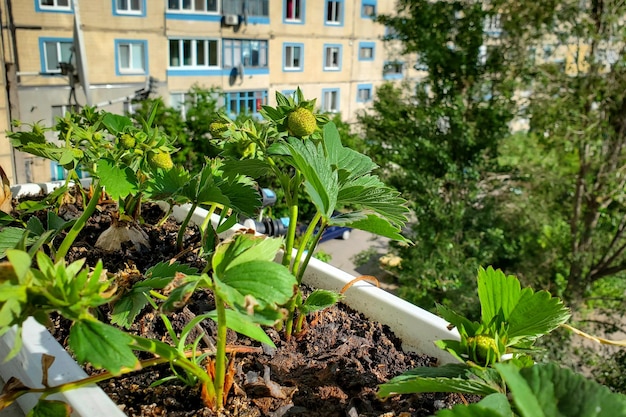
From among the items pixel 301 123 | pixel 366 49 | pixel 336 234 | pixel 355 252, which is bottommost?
pixel 355 252

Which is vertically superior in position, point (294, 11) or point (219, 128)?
point (294, 11)

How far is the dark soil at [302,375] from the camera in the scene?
386 millimetres

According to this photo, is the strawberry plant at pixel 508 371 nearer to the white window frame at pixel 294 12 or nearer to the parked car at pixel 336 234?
the parked car at pixel 336 234

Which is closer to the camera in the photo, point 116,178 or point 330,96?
point 116,178

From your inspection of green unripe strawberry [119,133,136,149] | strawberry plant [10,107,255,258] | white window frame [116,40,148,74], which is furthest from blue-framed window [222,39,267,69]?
green unripe strawberry [119,133,136,149]

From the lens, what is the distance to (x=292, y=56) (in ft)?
19.0

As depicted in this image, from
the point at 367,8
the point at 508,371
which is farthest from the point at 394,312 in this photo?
the point at 367,8

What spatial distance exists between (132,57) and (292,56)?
1.81 metres

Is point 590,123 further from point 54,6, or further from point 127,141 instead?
point 54,6

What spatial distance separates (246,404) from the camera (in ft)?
1.26

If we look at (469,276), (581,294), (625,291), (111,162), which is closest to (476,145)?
(469,276)

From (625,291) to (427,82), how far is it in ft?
6.64

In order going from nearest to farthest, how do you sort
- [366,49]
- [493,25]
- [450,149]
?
[450,149] → [493,25] → [366,49]

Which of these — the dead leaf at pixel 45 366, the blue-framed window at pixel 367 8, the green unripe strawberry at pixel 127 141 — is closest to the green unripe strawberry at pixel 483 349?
the dead leaf at pixel 45 366
